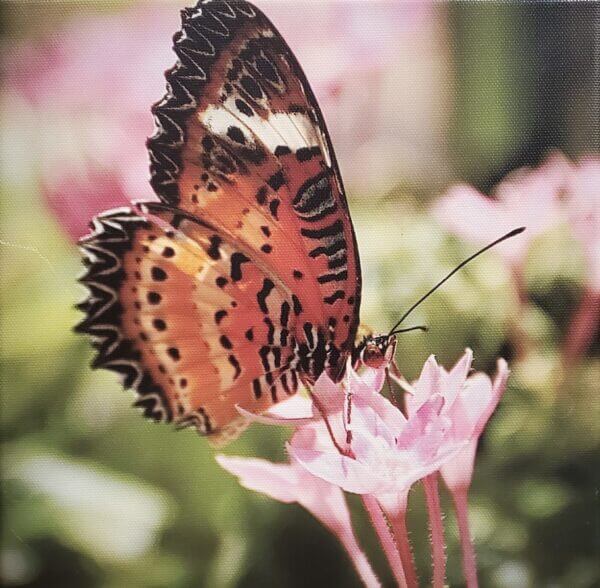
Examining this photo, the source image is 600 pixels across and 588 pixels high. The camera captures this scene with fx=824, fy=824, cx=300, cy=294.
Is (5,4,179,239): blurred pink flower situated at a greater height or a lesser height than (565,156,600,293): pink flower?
greater

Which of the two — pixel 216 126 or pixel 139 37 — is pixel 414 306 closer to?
pixel 216 126

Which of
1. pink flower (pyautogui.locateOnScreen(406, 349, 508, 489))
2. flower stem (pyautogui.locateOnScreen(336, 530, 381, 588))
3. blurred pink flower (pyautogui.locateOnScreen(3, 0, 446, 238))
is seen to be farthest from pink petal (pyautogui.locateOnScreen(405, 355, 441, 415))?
blurred pink flower (pyautogui.locateOnScreen(3, 0, 446, 238))

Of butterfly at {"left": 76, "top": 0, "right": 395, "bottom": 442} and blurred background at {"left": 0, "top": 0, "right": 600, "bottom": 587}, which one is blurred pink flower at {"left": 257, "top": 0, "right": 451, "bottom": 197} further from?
butterfly at {"left": 76, "top": 0, "right": 395, "bottom": 442}

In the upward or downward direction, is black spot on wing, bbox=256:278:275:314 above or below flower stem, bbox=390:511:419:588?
above

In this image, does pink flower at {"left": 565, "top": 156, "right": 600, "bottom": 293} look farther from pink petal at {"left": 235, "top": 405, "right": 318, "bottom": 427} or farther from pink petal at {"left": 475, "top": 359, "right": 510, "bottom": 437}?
pink petal at {"left": 235, "top": 405, "right": 318, "bottom": 427}

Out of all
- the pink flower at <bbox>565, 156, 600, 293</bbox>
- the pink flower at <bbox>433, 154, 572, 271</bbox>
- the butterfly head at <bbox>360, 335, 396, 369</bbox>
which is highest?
the pink flower at <bbox>433, 154, 572, 271</bbox>

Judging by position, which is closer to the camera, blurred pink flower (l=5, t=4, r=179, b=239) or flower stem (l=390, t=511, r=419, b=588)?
flower stem (l=390, t=511, r=419, b=588)

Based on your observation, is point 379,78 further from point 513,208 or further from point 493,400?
point 493,400

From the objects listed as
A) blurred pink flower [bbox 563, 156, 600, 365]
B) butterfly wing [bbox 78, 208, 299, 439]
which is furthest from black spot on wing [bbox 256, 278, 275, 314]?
blurred pink flower [bbox 563, 156, 600, 365]
